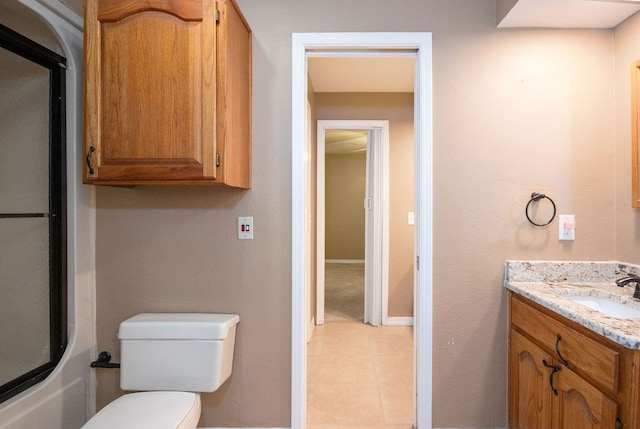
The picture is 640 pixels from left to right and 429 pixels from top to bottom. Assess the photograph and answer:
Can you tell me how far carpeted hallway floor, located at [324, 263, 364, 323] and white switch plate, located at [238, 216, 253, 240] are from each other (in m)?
2.18

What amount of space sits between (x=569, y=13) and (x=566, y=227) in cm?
102

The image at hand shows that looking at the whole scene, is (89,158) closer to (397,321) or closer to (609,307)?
(609,307)

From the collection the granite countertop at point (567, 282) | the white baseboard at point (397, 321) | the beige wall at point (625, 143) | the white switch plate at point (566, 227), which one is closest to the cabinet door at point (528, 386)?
the granite countertop at point (567, 282)

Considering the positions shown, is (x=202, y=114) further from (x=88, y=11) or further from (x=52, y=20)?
A: (x=52, y=20)

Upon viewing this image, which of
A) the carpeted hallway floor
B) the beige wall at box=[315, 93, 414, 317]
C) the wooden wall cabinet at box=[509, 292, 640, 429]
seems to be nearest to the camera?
the wooden wall cabinet at box=[509, 292, 640, 429]

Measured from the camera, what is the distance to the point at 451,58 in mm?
1776

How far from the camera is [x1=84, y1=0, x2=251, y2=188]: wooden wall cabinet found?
1392mm

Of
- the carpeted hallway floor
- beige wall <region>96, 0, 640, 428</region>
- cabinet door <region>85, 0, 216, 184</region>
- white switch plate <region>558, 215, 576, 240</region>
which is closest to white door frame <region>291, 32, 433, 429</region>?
beige wall <region>96, 0, 640, 428</region>

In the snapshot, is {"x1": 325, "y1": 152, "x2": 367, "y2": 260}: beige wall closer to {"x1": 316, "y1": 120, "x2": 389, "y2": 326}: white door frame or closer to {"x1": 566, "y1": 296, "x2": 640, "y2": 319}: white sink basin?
{"x1": 316, "y1": 120, "x2": 389, "y2": 326}: white door frame

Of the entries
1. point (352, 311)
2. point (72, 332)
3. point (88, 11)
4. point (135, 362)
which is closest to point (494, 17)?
point (88, 11)

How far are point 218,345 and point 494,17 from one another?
2107 mm

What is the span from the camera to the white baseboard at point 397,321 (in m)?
3.54

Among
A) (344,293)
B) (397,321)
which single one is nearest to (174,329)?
(397,321)

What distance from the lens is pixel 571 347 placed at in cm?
126
